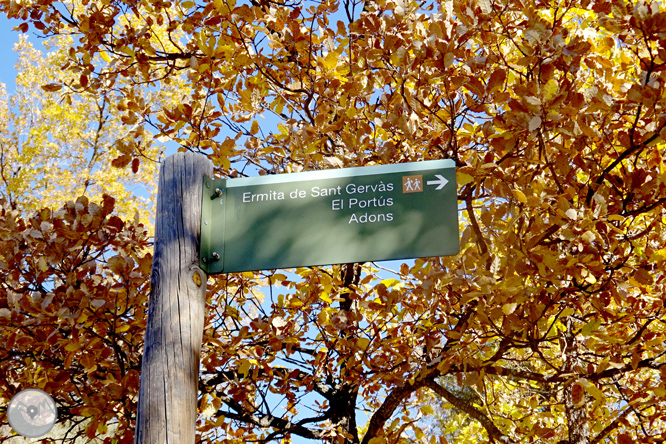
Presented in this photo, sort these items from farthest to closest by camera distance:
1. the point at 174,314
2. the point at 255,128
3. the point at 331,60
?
the point at 255,128 → the point at 331,60 → the point at 174,314

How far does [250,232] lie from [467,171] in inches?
42.9

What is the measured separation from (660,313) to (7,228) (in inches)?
157

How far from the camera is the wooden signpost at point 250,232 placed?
1.76 meters

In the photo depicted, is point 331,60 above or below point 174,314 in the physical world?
above

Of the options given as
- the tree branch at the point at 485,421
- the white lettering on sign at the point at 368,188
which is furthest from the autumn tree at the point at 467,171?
the white lettering on sign at the point at 368,188

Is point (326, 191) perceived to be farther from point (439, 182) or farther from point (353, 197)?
point (439, 182)

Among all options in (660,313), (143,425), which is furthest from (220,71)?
(660,313)

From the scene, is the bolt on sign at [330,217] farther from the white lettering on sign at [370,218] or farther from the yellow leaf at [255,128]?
the yellow leaf at [255,128]

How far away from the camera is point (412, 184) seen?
190cm

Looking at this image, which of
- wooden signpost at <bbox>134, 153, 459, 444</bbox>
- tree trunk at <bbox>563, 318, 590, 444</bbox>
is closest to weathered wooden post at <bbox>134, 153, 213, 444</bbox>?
wooden signpost at <bbox>134, 153, 459, 444</bbox>

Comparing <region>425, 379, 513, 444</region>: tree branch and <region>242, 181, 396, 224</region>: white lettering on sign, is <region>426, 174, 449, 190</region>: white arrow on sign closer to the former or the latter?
<region>242, 181, 396, 224</region>: white lettering on sign

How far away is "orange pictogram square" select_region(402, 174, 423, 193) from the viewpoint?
1.89 metres

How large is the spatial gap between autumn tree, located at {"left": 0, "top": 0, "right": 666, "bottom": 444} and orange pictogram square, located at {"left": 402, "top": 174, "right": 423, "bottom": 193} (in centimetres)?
65

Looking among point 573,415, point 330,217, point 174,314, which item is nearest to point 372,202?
point 330,217
